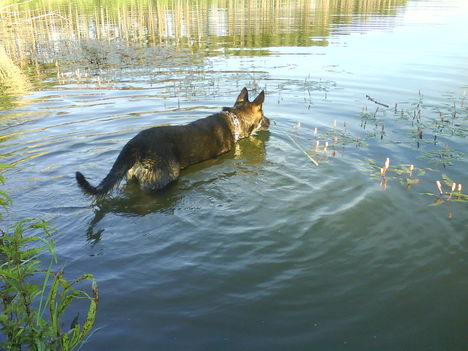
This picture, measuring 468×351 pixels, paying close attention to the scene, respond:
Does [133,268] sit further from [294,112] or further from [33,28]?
[33,28]

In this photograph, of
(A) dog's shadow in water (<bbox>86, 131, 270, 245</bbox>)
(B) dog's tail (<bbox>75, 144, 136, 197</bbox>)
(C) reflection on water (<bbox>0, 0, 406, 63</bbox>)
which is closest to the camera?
(B) dog's tail (<bbox>75, 144, 136, 197</bbox>)

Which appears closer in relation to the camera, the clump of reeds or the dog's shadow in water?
the dog's shadow in water

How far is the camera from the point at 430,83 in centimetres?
1214

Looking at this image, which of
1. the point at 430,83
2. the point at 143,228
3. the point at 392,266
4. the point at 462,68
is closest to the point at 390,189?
the point at 392,266

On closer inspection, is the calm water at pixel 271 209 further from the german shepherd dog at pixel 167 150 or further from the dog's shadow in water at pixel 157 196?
the german shepherd dog at pixel 167 150

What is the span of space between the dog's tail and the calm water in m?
0.38

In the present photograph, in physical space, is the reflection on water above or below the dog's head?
above

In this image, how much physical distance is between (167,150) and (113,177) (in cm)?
110

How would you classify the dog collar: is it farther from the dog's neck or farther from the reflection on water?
the reflection on water

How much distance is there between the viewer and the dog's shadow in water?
5.60 meters

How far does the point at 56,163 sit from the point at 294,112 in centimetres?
626

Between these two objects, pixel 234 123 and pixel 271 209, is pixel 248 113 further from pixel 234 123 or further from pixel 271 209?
pixel 271 209

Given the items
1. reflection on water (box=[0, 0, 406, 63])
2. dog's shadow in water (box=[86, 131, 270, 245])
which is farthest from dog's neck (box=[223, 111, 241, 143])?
reflection on water (box=[0, 0, 406, 63])

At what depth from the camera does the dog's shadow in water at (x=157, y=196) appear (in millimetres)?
5602
